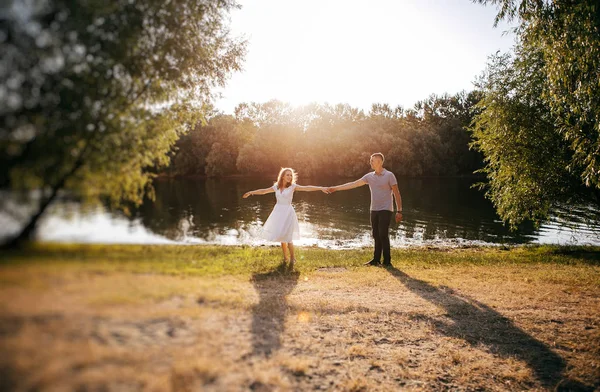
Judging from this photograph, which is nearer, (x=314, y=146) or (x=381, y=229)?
(x=381, y=229)

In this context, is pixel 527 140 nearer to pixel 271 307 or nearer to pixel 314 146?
pixel 271 307

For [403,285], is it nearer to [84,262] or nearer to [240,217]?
[84,262]

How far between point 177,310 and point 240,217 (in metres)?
25.1

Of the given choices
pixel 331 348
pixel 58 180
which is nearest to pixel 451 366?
pixel 331 348

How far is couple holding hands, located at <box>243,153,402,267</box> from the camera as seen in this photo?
Answer: 33.0 feet

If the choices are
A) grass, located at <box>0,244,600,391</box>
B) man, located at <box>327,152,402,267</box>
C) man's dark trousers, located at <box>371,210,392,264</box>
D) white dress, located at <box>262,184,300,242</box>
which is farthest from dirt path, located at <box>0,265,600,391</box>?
man, located at <box>327,152,402,267</box>

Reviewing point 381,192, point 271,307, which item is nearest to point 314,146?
point 381,192

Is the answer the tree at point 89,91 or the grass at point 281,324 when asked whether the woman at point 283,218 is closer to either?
the grass at point 281,324

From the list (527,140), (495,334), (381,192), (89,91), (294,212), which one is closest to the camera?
(89,91)

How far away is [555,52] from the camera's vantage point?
363 inches

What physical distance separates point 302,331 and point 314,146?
66938 mm

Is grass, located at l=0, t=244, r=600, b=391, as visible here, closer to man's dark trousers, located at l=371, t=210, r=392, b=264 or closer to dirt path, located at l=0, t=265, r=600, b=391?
dirt path, located at l=0, t=265, r=600, b=391

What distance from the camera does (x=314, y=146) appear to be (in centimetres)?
7125

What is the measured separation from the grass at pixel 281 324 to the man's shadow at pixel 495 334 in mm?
30
